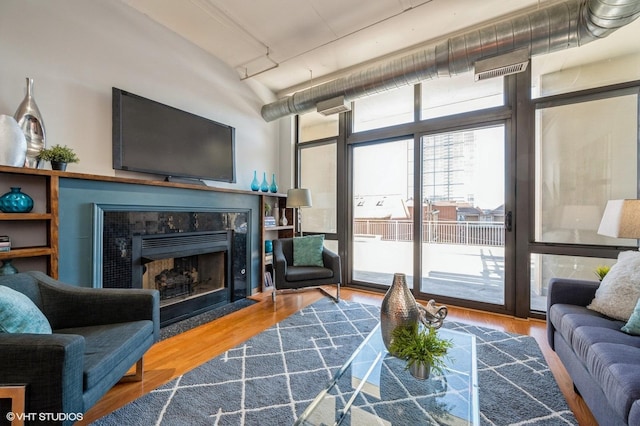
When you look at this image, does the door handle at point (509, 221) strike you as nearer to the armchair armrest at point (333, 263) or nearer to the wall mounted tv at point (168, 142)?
the armchair armrest at point (333, 263)

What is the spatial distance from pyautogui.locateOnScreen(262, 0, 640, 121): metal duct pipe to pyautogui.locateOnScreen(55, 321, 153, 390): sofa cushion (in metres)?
3.14

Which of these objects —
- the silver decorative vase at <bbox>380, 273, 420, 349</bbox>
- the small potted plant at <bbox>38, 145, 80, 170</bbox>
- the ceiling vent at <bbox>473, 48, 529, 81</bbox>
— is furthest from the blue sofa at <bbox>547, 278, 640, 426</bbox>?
the small potted plant at <bbox>38, 145, 80, 170</bbox>

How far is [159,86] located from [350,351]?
3.29 metres

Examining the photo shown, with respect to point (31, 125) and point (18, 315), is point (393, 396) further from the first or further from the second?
point (31, 125)

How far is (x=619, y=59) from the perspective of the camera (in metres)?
2.67

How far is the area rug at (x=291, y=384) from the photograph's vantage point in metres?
1.51

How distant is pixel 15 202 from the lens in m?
1.89

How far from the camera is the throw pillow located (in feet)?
5.41

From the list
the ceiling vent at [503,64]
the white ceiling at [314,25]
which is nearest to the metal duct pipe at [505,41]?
the ceiling vent at [503,64]

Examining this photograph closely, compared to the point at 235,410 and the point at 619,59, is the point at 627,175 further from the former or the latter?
the point at 235,410

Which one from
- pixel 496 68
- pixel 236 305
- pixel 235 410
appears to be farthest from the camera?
pixel 236 305

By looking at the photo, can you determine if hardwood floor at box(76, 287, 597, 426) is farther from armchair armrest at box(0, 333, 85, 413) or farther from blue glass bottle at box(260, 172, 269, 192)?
blue glass bottle at box(260, 172, 269, 192)

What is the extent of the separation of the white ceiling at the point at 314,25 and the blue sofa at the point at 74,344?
2698 millimetres

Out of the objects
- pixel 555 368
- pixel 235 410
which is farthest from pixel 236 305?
pixel 555 368
